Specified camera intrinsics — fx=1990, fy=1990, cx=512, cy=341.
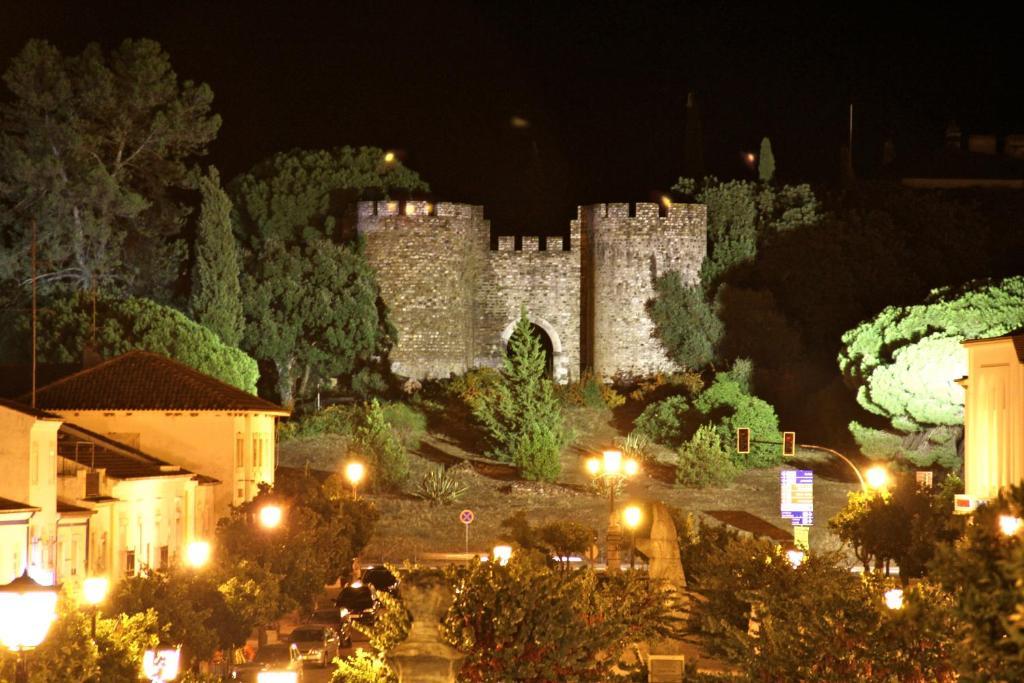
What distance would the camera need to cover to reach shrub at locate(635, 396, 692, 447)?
57.7 meters

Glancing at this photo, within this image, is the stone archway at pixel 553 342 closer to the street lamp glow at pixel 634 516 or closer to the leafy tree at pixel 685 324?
the leafy tree at pixel 685 324

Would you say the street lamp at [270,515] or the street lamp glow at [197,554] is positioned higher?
the street lamp at [270,515]

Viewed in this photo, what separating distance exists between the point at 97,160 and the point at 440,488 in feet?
52.5

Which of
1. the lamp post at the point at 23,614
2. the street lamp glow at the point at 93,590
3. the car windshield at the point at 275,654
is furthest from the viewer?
the car windshield at the point at 275,654

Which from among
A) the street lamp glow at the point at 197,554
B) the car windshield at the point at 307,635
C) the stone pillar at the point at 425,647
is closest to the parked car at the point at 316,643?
the car windshield at the point at 307,635

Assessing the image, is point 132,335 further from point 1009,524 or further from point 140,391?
point 1009,524

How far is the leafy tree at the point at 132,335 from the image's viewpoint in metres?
52.8

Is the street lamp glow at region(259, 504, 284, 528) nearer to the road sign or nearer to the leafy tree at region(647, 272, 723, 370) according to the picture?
the road sign

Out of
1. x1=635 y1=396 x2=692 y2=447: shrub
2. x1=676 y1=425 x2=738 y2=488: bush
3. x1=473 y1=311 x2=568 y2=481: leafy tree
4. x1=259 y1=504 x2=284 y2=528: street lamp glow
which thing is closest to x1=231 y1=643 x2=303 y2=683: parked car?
x1=259 y1=504 x2=284 y2=528: street lamp glow

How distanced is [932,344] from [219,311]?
2018 centimetres

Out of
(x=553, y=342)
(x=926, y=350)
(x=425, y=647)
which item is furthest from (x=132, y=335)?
(x=425, y=647)

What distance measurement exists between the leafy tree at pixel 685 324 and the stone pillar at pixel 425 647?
46432 mm

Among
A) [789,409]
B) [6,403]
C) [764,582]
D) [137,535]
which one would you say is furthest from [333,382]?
[764,582]

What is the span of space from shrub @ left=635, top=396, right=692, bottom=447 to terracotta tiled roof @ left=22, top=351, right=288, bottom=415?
52.7 feet
